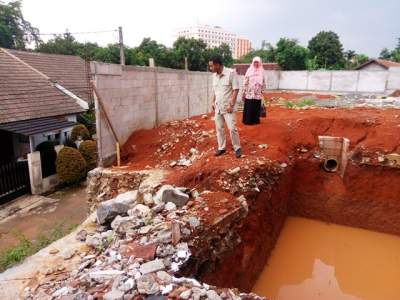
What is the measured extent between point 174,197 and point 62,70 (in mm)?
12580

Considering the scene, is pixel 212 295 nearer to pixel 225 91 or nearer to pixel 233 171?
pixel 233 171

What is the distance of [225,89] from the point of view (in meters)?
4.86

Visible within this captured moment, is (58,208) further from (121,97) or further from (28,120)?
(121,97)

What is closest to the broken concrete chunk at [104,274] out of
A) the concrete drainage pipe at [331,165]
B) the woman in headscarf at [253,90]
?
the woman in headscarf at [253,90]

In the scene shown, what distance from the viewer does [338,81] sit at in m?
20.4

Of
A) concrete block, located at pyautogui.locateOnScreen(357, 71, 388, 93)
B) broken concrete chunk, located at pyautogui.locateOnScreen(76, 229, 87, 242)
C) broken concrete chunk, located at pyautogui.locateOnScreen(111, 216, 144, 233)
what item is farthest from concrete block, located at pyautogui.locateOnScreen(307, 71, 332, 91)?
broken concrete chunk, located at pyautogui.locateOnScreen(76, 229, 87, 242)

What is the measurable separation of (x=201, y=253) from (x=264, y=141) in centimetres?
364

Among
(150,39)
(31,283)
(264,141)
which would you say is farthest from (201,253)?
(150,39)

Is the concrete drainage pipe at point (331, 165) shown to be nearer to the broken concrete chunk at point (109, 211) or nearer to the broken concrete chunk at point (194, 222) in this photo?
the broken concrete chunk at point (194, 222)

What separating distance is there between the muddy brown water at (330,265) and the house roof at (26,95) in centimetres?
838

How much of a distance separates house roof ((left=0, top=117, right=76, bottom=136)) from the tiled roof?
A: 256 centimetres

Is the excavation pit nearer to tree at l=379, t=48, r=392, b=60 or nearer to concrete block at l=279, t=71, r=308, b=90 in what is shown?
concrete block at l=279, t=71, r=308, b=90

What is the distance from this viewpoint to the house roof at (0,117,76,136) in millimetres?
8836

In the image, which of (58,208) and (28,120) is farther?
(28,120)
